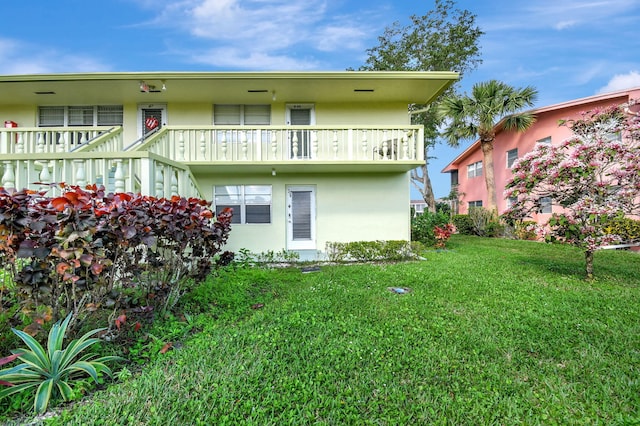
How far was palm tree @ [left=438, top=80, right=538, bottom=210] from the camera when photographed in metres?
14.8

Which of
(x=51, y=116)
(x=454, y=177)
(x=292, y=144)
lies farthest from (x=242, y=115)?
(x=454, y=177)

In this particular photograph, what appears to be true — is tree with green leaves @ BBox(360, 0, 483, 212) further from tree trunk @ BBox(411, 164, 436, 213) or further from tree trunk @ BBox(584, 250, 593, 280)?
tree trunk @ BBox(584, 250, 593, 280)

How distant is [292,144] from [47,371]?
22.5 ft

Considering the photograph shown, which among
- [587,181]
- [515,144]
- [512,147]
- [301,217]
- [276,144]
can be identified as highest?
[515,144]

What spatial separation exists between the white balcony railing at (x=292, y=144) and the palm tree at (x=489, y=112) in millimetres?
9360

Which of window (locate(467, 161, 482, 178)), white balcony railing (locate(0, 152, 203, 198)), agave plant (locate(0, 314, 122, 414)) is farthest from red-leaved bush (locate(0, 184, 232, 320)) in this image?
window (locate(467, 161, 482, 178))

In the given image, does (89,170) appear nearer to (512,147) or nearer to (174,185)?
(174,185)

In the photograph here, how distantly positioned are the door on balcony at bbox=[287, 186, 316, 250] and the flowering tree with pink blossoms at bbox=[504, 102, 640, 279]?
17.0ft

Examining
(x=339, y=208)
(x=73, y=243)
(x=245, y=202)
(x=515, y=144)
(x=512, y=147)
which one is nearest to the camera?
(x=73, y=243)

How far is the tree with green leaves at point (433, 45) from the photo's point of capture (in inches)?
712

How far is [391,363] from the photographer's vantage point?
268 cm

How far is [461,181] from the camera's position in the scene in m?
23.3

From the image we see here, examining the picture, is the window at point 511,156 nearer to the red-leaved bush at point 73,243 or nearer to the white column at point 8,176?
the red-leaved bush at point 73,243

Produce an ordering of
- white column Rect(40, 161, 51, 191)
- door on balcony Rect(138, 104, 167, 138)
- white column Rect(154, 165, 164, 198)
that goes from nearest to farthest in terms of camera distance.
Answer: white column Rect(40, 161, 51, 191), white column Rect(154, 165, 164, 198), door on balcony Rect(138, 104, 167, 138)
